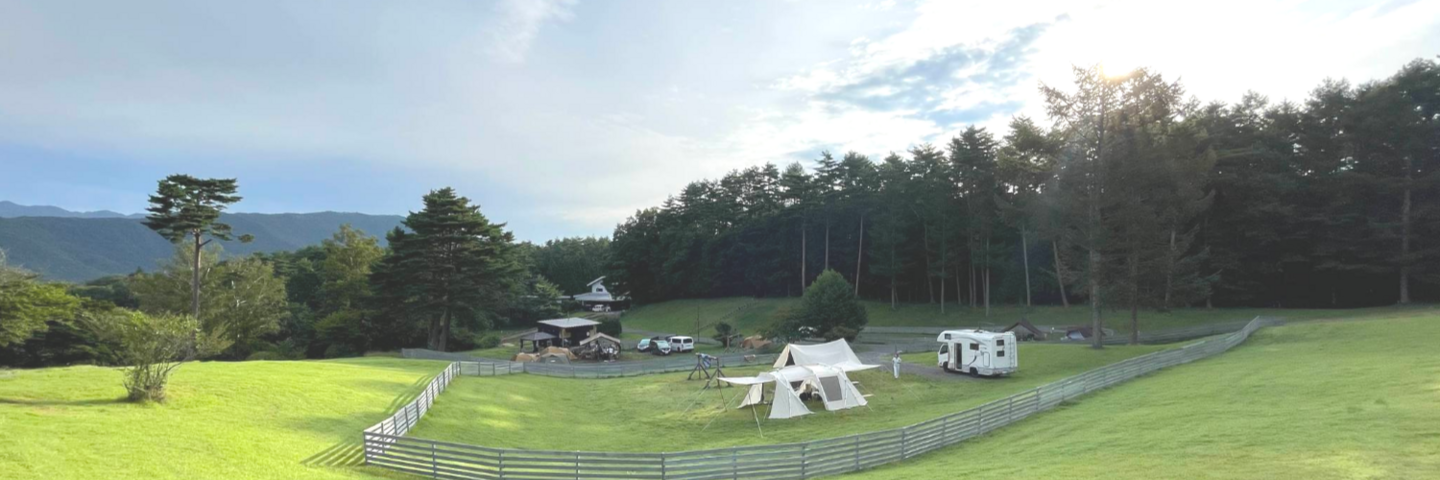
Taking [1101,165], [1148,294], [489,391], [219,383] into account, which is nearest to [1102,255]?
[1148,294]

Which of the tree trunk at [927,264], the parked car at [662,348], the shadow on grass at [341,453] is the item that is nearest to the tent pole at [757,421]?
the shadow on grass at [341,453]

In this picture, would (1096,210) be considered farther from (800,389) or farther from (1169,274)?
(800,389)

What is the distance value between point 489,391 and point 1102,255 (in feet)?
99.1

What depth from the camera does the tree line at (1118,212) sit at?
32812mm

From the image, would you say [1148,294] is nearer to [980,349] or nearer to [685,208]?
[980,349]

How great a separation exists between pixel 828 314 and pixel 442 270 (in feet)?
95.6

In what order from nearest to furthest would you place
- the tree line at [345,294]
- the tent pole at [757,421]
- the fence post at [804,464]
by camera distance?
1. the fence post at [804,464]
2. the tent pole at [757,421]
3. the tree line at [345,294]

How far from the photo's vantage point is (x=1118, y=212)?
32.5 meters

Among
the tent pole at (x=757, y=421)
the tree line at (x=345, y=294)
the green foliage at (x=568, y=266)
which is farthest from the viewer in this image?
the green foliage at (x=568, y=266)

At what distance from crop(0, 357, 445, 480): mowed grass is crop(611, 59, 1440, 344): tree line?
107 feet

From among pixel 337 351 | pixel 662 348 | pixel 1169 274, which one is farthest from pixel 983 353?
pixel 337 351

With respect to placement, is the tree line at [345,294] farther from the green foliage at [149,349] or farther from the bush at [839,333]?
the bush at [839,333]

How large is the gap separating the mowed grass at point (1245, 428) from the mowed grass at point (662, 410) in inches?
203

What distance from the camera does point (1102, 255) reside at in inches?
1341
